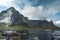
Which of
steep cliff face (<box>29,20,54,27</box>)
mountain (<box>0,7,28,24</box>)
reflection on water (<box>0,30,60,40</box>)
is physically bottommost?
reflection on water (<box>0,30,60,40</box>)

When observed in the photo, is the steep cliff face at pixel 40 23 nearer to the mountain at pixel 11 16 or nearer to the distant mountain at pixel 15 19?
the distant mountain at pixel 15 19

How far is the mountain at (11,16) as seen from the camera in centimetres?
242

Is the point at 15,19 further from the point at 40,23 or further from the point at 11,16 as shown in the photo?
the point at 40,23

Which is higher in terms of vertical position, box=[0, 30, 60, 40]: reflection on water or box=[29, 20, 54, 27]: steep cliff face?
box=[29, 20, 54, 27]: steep cliff face

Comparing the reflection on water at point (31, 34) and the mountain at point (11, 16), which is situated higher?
the mountain at point (11, 16)

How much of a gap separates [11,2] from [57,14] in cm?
93

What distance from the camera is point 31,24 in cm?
248

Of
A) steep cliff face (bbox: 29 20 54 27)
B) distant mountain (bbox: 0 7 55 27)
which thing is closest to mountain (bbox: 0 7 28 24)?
distant mountain (bbox: 0 7 55 27)

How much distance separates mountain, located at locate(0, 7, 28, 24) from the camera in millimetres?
2416

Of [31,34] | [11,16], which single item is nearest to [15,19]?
[11,16]

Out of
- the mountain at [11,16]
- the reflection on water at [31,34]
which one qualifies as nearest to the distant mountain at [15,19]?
the mountain at [11,16]

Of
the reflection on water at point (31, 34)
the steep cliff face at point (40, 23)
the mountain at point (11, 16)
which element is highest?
the mountain at point (11, 16)

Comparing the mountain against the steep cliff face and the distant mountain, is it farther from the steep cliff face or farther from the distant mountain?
the steep cliff face

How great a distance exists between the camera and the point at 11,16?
2443 mm
